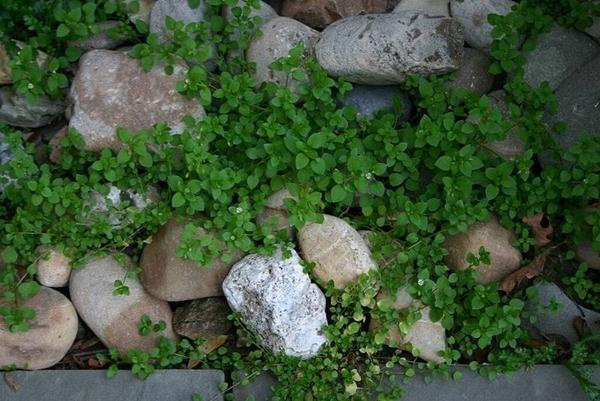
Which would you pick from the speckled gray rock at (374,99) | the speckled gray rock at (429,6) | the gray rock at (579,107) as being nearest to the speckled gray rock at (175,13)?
the speckled gray rock at (374,99)

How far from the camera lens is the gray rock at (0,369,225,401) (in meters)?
3.25

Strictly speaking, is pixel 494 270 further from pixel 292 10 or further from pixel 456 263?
pixel 292 10

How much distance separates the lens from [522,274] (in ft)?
11.0

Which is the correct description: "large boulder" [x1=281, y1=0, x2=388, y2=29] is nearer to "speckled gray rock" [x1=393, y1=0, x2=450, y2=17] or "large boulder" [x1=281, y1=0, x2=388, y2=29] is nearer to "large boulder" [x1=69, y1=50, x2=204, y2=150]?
"speckled gray rock" [x1=393, y1=0, x2=450, y2=17]

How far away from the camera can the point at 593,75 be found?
138 inches

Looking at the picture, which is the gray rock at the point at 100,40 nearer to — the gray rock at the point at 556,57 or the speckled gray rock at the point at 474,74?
the speckled gray rock at the point at 474,74

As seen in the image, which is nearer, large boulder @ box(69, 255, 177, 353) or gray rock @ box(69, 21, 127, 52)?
large boulder @ box(69, 255, 177, 353)

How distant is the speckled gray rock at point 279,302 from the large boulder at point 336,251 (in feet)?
0.27

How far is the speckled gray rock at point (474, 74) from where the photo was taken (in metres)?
3.61

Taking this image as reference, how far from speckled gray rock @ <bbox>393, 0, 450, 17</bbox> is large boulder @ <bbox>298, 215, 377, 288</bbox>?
1.15m

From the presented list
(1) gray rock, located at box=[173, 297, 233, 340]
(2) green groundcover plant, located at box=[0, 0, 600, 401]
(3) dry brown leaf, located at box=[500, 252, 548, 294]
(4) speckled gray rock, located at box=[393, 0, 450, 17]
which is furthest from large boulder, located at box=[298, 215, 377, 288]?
(4) speckled gray rock, located at box=[393, 0, 450, 17]

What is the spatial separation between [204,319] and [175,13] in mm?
1462

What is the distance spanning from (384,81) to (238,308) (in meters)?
1.24

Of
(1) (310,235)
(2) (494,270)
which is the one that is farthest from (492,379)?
(1) (310,235)
